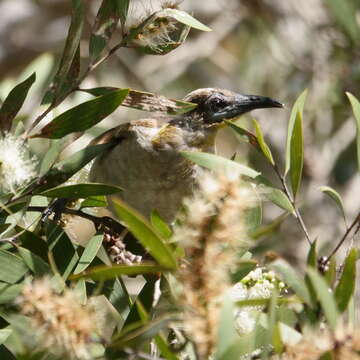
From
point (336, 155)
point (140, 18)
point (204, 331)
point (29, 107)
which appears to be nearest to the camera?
point (204, 331)

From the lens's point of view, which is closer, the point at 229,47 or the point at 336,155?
the point at 336,155

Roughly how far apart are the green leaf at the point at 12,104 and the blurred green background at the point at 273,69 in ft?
12.9

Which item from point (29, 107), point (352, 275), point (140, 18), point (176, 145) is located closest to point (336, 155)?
point (29, 107)

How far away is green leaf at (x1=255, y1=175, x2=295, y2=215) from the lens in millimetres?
2039

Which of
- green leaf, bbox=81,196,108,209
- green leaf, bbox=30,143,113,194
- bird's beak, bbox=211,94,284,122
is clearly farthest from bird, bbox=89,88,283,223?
green leaf, bbox=30,143,113,194

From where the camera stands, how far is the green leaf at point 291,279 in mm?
1605

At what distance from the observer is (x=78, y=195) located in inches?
81.3

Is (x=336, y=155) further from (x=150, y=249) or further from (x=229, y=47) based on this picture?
(x=150, y=249)

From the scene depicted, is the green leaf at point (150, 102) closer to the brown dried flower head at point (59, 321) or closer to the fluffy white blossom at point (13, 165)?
the fluffy white blossom at point (13, 165)

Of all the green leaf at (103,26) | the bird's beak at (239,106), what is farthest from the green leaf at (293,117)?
the bird's beak at (239,106)

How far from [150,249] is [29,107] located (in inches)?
192

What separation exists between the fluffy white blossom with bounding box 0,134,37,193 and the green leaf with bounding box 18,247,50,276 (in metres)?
0.24

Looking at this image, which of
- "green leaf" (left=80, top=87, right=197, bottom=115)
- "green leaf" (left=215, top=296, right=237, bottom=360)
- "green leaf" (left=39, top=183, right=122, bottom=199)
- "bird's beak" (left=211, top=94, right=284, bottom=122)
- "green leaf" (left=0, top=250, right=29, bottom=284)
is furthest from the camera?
"bird's beak" (left=211, top=94, right=284, bottom=122)

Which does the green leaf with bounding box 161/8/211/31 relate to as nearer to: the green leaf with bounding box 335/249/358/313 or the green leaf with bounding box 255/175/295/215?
the green leaf with bounding box 255/175/295/215
